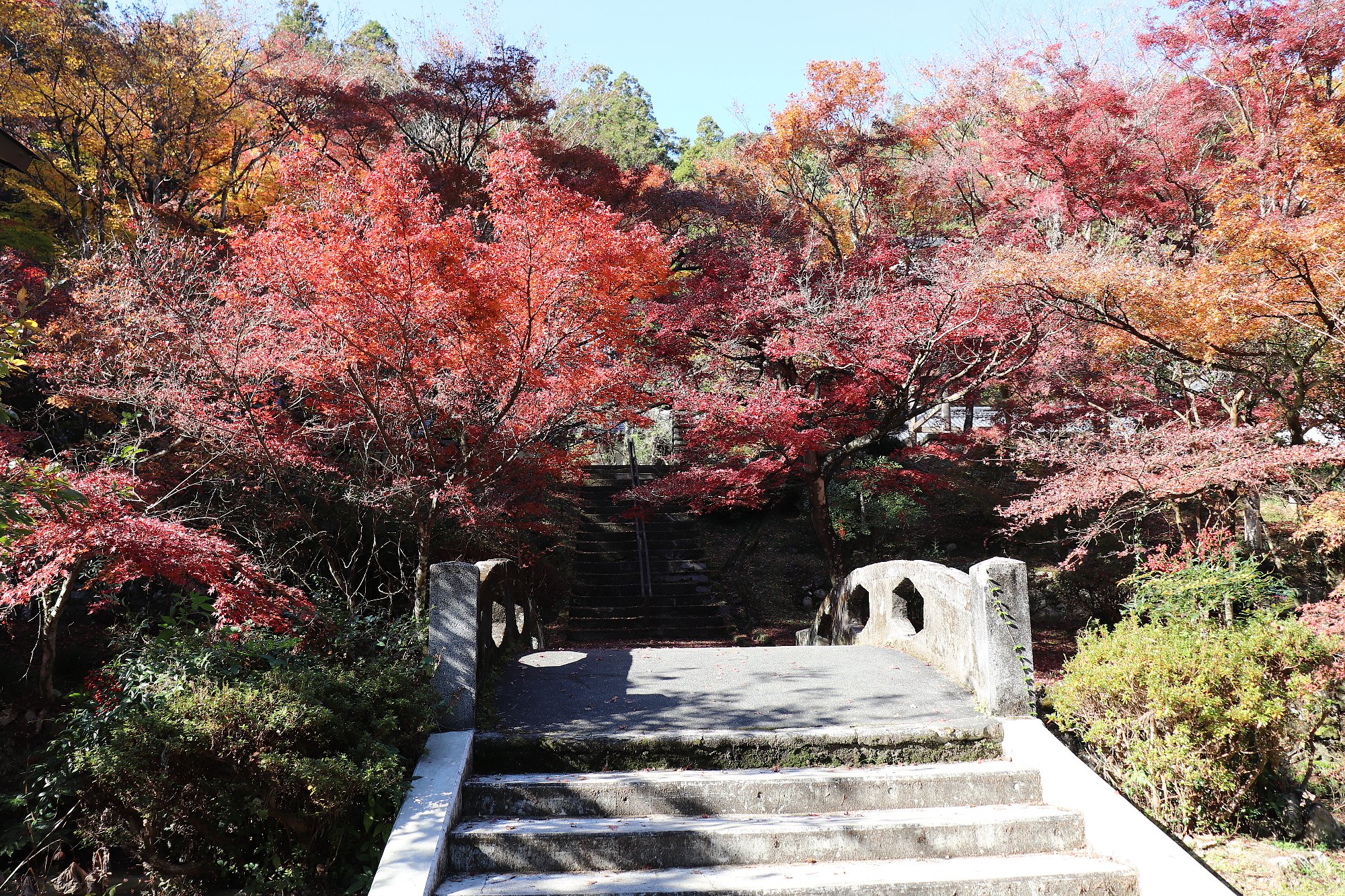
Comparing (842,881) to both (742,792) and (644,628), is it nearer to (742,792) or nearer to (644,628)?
(742,792)

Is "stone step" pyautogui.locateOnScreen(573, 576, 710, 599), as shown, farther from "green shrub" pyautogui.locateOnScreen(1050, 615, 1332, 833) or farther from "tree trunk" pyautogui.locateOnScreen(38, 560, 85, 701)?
"green shrub" pyautogui.locateOnScreen(1050, 615, 1332, 833)

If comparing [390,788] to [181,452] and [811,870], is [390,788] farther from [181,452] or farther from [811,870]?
[181,452]

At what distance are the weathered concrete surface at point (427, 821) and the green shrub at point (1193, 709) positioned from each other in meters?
3.50

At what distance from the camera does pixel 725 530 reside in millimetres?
15039

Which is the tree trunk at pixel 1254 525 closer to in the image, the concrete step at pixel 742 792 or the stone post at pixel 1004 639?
the stone post at pixel 1004 639

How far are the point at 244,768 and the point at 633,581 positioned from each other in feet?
26.8

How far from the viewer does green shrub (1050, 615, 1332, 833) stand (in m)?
4.07

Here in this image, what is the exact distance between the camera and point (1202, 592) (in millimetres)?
Result: 5527

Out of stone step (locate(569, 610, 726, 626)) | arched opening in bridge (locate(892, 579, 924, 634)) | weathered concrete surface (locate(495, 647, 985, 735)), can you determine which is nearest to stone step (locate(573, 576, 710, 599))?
stone step (locate(569, 610, 726, 626))

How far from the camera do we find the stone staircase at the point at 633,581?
10.6 meters

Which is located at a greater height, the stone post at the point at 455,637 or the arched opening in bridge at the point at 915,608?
the stone post at the point at 455,637

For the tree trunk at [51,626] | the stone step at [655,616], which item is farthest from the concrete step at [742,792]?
the stone step at [655,616]

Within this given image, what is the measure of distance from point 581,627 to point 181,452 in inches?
212

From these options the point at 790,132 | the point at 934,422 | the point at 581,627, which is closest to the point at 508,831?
the point at 581,627
